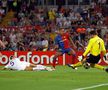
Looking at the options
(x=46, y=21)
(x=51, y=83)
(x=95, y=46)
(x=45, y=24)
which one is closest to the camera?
(x=51, y=83)

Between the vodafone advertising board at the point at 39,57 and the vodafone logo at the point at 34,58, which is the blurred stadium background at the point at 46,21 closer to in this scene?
the vodafone advertising board at the point at 39,57

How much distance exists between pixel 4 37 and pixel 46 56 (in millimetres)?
4082

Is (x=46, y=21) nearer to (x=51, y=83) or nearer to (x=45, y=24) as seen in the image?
(x=45, y=24)

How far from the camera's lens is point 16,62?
24.0m

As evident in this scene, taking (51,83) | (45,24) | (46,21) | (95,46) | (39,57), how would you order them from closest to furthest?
(51,83)
(95,46)
(39,57)
(45,24)
(46,21)

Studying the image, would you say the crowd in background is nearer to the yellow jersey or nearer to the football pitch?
the yellow jersey

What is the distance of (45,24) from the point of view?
35500 millimetres

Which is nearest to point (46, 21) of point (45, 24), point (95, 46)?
point (45, 24)

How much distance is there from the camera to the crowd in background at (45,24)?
32.1 m

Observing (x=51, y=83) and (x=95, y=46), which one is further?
(x=95, y=46)

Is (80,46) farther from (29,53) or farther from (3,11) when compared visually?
(3,11)

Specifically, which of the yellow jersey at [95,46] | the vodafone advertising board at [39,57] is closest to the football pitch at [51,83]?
the yellow jersey at [95,46]

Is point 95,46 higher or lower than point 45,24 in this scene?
higher

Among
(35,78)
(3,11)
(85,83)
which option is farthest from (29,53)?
(85,83)
